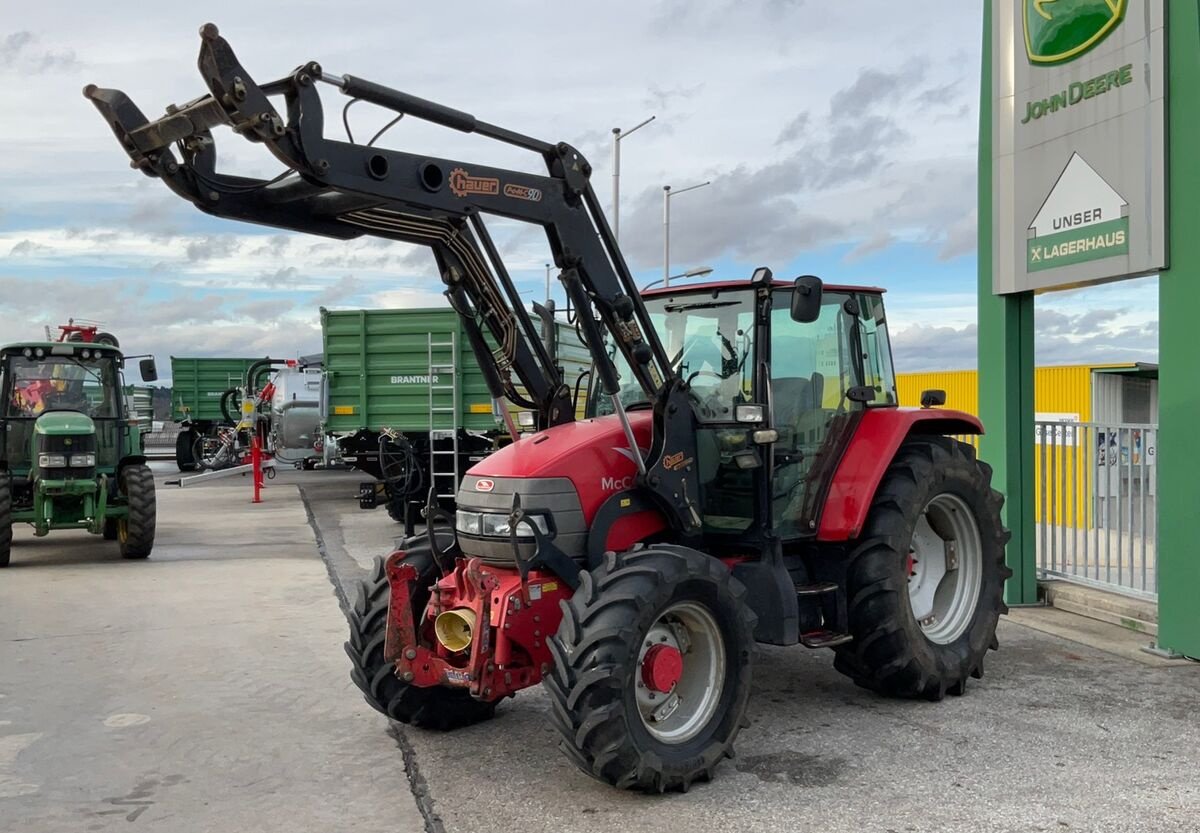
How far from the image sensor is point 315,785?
4.69 metres

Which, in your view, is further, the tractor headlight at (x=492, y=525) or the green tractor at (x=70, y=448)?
the green tractor at (x=70, y=448)

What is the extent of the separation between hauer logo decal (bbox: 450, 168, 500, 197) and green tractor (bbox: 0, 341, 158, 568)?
8033 mm

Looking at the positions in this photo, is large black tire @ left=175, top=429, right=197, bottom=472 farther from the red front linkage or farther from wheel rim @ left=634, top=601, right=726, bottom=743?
wheel rim @ left=634, top=601, right=726, bottom=743

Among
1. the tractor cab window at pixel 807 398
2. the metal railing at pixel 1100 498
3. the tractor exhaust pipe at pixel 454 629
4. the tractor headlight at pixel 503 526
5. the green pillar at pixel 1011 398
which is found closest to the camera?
the tractor headlight at pixel 503 526

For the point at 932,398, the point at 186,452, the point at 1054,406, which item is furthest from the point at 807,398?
the point at 186,452

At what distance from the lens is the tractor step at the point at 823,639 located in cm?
528

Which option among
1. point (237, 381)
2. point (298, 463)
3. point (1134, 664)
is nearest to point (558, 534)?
point (1134, 664)

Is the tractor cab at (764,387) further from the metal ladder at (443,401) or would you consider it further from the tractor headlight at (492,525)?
the metal ladder at (443,401)

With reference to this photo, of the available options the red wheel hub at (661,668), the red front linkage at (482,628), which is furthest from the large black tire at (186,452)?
the red wheel hub at (661,668)

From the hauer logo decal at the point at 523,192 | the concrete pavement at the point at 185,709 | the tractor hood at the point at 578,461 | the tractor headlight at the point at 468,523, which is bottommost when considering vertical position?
the concrete pavement at the point at 185,709

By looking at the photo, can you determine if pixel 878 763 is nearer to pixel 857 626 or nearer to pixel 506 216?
pixel 857 626

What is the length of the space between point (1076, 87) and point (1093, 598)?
353cm

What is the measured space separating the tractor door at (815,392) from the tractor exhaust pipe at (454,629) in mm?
1629

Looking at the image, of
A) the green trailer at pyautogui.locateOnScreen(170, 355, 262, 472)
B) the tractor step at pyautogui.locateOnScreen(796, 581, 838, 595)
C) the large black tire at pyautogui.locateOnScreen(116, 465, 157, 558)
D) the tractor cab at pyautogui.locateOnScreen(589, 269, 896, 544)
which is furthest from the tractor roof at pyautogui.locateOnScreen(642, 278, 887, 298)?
the green trailer at pyautogui.locateOnScreen(170, 355, 262, 472)
